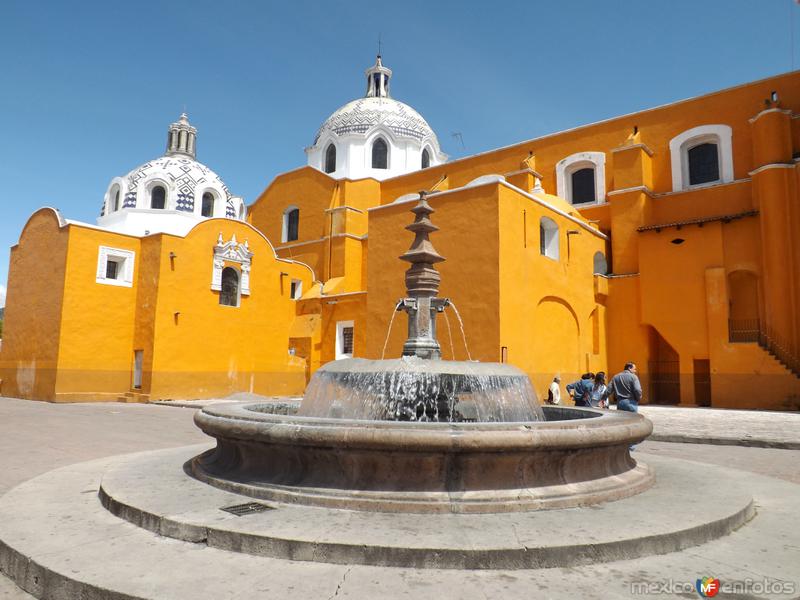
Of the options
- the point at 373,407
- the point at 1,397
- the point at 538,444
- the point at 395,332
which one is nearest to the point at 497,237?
the point at 395,332

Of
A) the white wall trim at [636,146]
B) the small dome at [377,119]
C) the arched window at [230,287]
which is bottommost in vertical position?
the arched window at [230,287]

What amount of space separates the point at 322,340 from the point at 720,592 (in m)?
19.0

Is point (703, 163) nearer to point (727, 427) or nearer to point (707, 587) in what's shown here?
point (727, 427)

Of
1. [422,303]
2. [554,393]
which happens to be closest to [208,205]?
[554,393]

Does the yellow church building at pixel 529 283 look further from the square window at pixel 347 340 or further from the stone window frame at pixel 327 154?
the stone window frame at pixel 327 154

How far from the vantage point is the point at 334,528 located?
3.16m

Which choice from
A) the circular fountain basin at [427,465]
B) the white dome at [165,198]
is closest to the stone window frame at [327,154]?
the white dome at [165,198]

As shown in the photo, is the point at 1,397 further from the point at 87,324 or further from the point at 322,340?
the point at 322,340

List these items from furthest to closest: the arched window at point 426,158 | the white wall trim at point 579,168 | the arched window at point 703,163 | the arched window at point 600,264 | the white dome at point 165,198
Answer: the arched window at point 426,158 < the white dome at point 165,198 < the white wall trim at point 579,168 < the arched window at point 600,264 < the arched window at point 703,163

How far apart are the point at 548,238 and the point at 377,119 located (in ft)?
48.2

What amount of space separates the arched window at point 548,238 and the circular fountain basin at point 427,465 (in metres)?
13.5

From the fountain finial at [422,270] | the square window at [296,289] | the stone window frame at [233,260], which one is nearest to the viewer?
the fountain finial at [422,270]

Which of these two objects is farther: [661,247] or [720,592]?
[661,247]

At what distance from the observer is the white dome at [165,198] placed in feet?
→ 78.1
